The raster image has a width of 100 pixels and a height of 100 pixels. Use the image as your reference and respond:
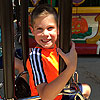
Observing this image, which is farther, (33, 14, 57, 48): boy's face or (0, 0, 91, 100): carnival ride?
(33, 14, 57, 48): boy's face

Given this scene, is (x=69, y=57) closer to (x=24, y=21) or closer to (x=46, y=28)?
(x=46, y=28)

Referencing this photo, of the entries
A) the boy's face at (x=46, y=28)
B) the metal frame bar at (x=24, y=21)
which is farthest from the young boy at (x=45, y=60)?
the metal frame bar at (x=24, y=21)

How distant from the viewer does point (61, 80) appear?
0.78m

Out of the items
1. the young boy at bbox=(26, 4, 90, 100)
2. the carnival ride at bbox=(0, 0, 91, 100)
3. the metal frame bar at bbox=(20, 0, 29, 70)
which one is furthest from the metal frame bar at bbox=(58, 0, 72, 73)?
the metal frame bar at bbox=(20, 0, 29, 70)

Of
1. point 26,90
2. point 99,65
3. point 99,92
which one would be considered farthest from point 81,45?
point 26,90

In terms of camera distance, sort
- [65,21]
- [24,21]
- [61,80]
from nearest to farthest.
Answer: [65,21]
[61,80]
[24,21]

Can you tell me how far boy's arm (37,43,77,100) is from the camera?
2.27 ft

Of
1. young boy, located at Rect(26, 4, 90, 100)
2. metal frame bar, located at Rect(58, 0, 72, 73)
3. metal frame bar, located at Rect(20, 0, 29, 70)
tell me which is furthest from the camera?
metal frame bar, located at Rect(20, 0, 29, 70)

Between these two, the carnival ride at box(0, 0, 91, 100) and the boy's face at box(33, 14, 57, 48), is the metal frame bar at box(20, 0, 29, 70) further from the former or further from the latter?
the carnival ride at box(0, 0, 91, 100)

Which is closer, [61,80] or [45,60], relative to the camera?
[61,80]

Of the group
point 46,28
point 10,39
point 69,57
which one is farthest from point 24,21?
point 69,57

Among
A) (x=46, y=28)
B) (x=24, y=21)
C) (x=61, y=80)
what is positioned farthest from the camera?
(x=24, y=21)

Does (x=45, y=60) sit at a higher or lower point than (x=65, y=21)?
lower

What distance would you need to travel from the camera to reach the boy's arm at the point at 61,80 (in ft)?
2.27
